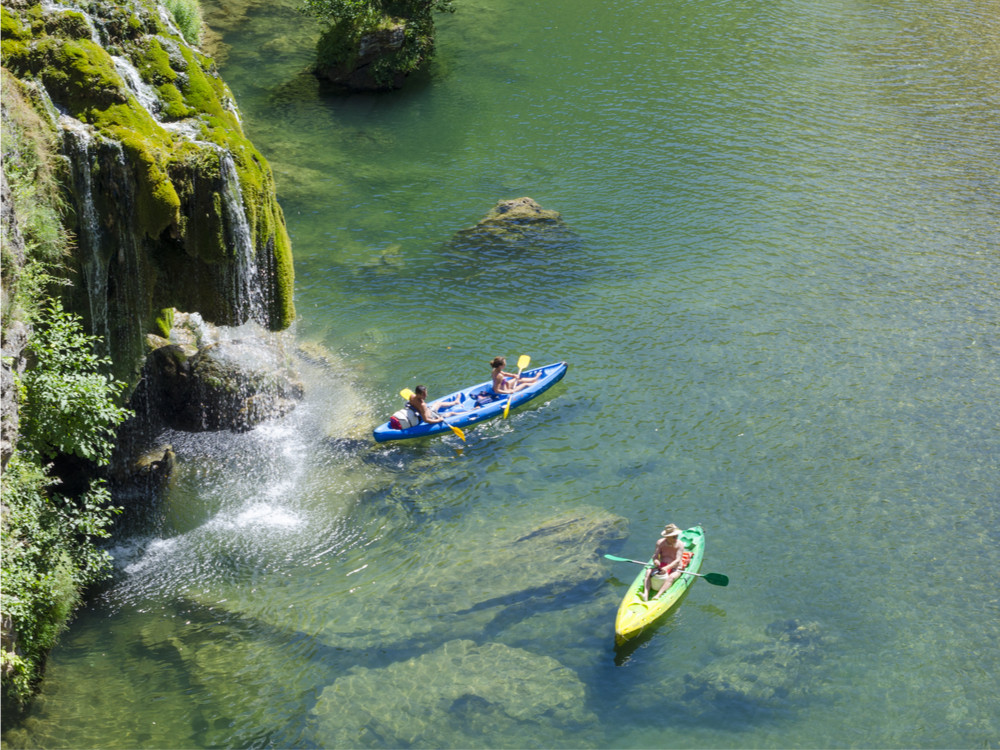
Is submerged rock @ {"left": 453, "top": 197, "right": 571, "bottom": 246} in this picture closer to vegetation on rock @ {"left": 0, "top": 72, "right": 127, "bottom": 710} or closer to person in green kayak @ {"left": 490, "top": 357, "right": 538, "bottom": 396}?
person in green kayak @ {"left": 490, "top": 357, "right": 538, "bottom": 396}

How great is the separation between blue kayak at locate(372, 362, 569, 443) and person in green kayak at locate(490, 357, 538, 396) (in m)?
0.10

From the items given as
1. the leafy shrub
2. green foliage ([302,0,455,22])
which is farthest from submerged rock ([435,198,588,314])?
the leafy shrub

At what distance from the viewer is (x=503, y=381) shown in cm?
1708

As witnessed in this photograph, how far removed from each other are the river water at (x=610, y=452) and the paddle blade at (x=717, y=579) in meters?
0.42

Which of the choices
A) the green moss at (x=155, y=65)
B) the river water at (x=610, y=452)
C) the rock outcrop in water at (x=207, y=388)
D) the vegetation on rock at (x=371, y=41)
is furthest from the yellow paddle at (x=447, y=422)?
the vegetation on rock at (x=371, y=41)

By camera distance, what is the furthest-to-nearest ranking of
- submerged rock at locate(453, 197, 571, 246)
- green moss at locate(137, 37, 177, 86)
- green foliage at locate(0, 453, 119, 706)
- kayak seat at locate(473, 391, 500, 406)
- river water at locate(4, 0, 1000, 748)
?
submerged rock at locate(453, 197, 571, 246) < kayak seat at locate(473, 391, 500, 406) < green moss at locate(137, 37, 177, 86) < river water at locate(4, 0, 1000, 748) < green foliage at locate(0, 453, 119, 706)

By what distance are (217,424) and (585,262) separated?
9.58 m

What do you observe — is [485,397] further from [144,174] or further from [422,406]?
[144,174]

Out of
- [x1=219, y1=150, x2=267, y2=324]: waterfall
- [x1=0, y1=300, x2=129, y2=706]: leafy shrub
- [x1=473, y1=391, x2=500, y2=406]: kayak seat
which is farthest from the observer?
[x1=473, y1=391, x2=500, y2=406]: kayak seat

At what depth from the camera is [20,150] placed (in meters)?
11.1

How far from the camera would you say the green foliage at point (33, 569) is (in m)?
10.1

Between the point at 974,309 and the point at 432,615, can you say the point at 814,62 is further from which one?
the point at 432,615

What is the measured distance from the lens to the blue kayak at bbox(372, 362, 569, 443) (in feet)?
53.0

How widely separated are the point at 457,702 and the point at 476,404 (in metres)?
6.91
